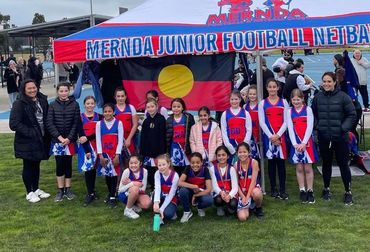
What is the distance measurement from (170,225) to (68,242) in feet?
3.82

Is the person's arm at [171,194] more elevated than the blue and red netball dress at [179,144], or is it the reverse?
the blue and red netball dress at [179,144]

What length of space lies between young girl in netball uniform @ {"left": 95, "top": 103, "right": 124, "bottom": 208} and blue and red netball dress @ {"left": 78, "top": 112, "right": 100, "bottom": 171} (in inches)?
7.2

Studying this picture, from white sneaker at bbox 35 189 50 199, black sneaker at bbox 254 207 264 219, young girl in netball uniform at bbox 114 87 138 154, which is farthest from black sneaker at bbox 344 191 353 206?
white sneaker at bbox 35 189 50 199

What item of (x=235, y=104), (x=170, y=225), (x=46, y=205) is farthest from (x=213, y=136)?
(x=46, y=205)

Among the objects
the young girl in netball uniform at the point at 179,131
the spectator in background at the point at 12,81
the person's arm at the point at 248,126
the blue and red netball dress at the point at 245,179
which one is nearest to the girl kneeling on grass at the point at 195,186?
the blue and red netball dress at the point at 245,179

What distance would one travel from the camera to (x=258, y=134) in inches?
268

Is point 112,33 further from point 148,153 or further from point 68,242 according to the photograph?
point 68,242

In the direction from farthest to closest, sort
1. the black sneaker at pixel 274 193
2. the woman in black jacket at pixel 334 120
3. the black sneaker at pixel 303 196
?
the black sneaker at pixel 274 193
the black sneaker at pixel 303 196
the woman in black jacket at pixel 334 120

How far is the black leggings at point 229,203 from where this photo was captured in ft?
19.5

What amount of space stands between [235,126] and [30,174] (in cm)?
295

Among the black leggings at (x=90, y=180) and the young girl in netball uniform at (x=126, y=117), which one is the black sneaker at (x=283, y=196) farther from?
the black leggings at (x=90, y=180)

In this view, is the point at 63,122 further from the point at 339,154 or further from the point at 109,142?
the point at 339,154

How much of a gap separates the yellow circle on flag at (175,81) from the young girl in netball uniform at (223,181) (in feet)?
5.01

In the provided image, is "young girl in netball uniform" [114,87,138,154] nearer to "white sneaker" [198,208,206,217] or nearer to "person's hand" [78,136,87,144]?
"person's hand" [78,136,87,144]
